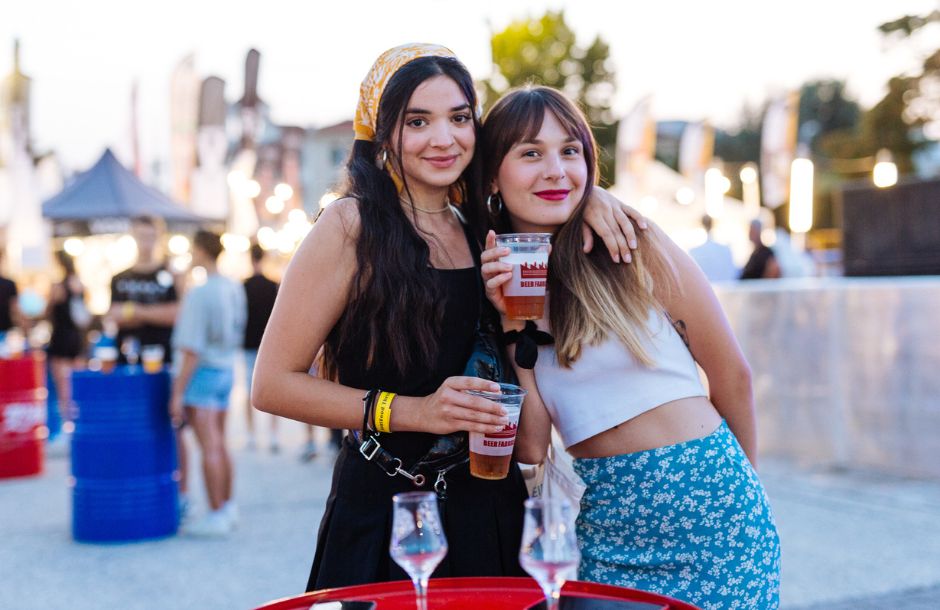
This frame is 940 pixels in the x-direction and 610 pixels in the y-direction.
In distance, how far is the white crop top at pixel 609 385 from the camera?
2523 millimetres

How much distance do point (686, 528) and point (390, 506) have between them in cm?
75

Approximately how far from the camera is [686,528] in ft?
8.16

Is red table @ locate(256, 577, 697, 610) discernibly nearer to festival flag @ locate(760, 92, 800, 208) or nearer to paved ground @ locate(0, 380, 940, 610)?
paved ground @ locate(0, 380, 940, 610)

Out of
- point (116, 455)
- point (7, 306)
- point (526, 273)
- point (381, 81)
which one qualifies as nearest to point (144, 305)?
point (116, 455)

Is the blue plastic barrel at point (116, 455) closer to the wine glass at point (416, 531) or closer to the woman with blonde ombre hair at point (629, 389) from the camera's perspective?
the woman with blonde ombre hair at point (629, 389)

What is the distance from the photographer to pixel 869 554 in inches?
221

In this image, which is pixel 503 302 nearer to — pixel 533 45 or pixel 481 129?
pixel 481 129

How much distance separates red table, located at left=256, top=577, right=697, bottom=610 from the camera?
1.99 m

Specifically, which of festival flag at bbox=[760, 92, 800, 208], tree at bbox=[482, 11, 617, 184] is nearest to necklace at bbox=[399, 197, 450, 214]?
festival flag at bbox=[760, 92, 800, 208]

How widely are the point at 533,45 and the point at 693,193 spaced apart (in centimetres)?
1336

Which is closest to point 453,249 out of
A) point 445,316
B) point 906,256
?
point 445,316

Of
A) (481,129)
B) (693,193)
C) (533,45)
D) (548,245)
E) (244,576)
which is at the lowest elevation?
(244,576)

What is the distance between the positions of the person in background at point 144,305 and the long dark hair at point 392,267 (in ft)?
16.9

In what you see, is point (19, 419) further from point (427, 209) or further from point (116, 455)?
point (427, 209)
